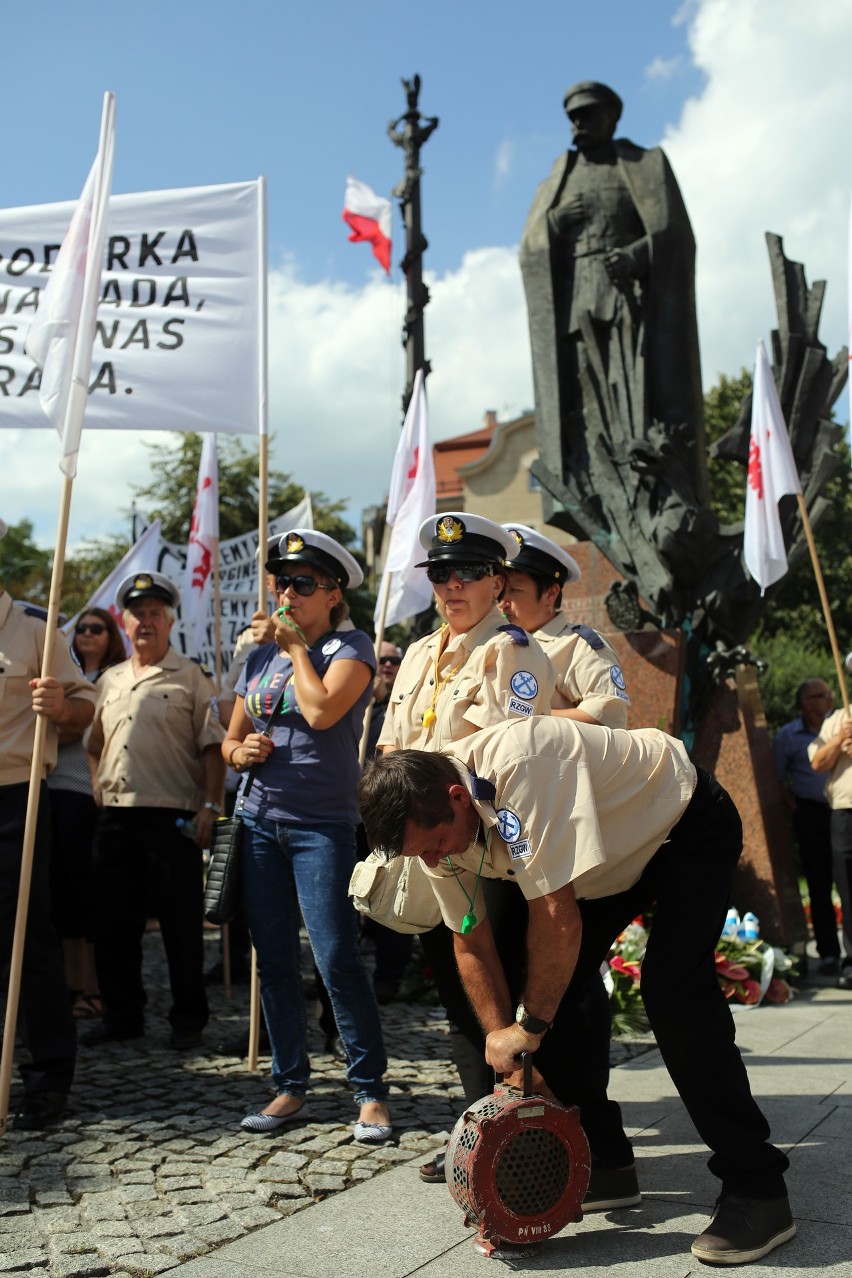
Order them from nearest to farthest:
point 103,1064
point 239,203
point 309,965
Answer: point 103,1064, point 239,203, point 309,965

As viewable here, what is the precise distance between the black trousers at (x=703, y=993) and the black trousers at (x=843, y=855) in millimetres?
4516

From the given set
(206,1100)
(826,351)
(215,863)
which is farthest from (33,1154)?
(826,351)

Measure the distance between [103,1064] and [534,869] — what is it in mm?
3202

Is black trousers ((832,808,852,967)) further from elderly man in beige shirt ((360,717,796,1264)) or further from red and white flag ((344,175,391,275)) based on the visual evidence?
red and white flag ((344,175,391,275))

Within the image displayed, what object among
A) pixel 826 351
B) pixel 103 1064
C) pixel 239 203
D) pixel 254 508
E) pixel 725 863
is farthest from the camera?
pixel 254 508

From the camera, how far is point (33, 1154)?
4066 millimetres

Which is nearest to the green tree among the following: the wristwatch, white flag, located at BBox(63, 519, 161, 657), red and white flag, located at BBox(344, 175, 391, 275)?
red and white flag, located at BBox(344, 175, 391, 275)

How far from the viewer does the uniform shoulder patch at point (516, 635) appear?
3727 mm

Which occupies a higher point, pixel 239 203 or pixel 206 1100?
pixel 239 203

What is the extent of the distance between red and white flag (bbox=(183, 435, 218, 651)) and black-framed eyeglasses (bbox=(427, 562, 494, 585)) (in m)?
5.02

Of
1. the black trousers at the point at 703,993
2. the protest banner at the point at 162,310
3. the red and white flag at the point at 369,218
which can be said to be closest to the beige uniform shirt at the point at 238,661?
the protest banner at the point at 162,310

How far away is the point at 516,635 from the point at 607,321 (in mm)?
6234

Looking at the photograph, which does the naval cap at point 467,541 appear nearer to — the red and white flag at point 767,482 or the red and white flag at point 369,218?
the red and white flag at point 767,482

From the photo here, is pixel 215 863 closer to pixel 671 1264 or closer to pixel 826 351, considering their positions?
pixel 671 1264
